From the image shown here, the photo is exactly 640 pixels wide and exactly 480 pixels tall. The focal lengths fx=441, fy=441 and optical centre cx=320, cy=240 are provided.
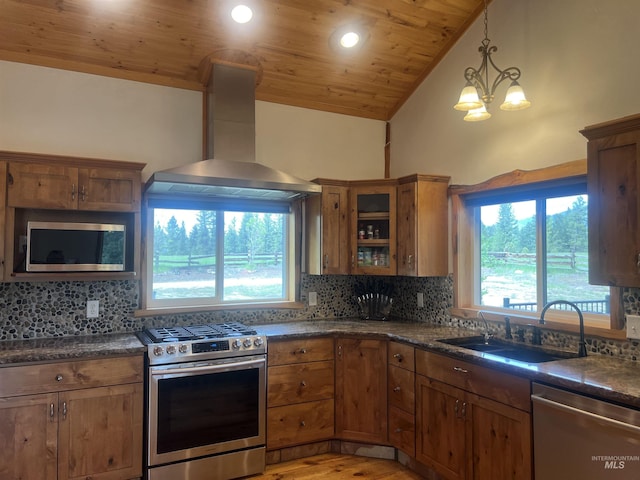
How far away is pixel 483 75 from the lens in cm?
337

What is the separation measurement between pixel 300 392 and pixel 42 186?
2.27m

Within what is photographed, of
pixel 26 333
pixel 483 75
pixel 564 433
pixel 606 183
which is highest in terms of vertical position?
pixel 483 75

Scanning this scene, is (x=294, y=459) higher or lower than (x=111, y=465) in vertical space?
lower

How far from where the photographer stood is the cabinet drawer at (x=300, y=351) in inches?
128

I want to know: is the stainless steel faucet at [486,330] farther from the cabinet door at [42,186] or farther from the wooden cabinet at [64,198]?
the cabinet door at [42,186]

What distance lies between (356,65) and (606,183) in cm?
231

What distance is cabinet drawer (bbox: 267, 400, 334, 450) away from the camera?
323 centimetres

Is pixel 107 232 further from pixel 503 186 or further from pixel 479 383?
pixel 503 186

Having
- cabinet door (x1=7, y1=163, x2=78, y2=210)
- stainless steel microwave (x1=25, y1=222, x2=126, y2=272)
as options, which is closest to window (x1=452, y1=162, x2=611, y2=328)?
stainless steel microwave (x1=25, y1=222, x2=126, y2=272)

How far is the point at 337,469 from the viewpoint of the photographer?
10.5 feet

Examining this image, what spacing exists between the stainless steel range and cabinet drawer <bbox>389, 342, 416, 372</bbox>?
3.08ft

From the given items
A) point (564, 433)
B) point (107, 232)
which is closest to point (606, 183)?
point (564, 433)

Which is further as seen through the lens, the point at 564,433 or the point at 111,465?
the point at 111,465

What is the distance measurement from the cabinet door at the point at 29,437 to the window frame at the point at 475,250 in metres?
2.91
